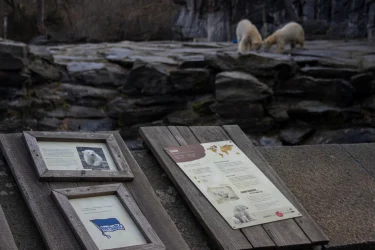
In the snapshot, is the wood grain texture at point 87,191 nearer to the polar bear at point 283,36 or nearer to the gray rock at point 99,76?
the gray rock at point 99,76

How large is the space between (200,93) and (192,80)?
31 cm

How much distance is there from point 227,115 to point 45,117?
3.37 meters

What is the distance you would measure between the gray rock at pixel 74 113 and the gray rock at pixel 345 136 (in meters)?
3.96

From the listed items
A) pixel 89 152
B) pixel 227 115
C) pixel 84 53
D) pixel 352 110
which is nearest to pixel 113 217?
pixel 89 152

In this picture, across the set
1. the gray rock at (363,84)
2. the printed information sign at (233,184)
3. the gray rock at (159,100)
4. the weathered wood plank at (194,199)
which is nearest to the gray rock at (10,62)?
the gray rock at (159,100)

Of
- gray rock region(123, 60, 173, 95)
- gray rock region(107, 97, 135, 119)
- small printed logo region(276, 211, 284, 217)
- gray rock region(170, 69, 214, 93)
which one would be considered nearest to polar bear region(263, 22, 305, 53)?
gray rock region(170, 69, 214, 93)

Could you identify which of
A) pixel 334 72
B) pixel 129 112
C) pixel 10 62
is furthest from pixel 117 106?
pixel 334 72

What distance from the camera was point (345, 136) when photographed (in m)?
9.38

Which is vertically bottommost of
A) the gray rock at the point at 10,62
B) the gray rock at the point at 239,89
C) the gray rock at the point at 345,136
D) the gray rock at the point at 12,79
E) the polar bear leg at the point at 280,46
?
the gray rock at the point at 345,136

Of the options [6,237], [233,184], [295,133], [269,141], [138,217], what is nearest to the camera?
[6,237]

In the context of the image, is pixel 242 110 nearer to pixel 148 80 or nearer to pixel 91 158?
pixel 148 80

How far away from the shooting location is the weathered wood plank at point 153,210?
84.0 inches

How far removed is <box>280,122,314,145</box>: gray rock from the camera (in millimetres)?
9719

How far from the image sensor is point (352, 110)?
9.92 metres
